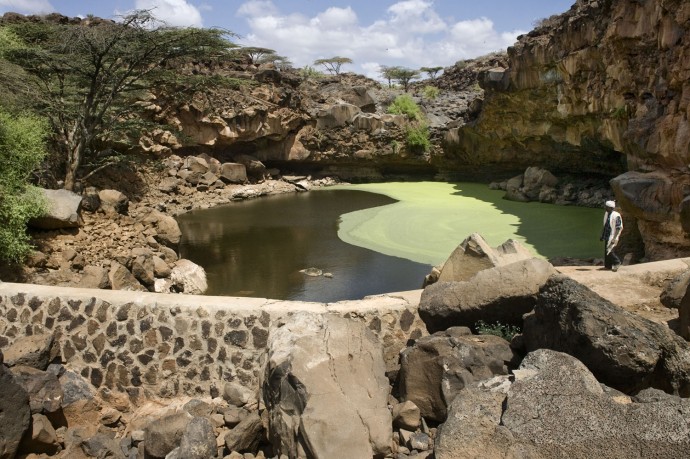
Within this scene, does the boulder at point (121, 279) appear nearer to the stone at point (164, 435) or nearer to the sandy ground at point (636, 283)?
the stone at point (164, 435)

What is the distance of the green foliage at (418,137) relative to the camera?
38.0 m

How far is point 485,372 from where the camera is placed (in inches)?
233

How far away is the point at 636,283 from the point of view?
912 centimetres

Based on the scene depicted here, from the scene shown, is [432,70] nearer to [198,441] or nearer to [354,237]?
[354,237]

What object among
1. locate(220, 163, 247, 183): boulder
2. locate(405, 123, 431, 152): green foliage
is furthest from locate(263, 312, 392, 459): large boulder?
locate(405, 123, 431, 152): green foliage

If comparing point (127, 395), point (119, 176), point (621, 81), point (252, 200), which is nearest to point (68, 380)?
point (127, 395)

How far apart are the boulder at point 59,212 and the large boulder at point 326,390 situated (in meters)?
11.1

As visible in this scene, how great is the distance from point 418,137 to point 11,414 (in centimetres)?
3421

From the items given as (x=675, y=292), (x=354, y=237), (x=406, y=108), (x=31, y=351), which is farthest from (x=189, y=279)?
(x=406, y=108)

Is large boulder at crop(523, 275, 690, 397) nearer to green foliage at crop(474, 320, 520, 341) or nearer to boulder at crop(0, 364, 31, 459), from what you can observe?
green foliage at crop(474, 320, 520, 341)

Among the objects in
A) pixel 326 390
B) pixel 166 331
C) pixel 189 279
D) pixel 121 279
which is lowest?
pixel 189 279

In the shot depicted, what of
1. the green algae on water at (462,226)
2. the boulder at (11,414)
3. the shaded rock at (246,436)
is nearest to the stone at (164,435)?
the shaded rock at (246,436)

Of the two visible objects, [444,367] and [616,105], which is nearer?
[444,367]

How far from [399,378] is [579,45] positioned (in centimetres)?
1986
